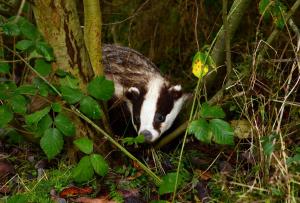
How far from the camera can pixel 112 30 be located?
5410mm

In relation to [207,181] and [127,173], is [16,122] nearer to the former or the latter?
[127,173]

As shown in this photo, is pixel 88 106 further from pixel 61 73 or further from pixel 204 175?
pixel 204 175

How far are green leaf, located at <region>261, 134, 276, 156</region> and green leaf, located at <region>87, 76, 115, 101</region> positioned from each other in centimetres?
81

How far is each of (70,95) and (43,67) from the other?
274mm

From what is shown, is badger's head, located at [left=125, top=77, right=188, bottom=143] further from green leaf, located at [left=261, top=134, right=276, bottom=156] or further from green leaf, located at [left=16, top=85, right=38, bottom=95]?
green leaf, located at [left=261, top=134, right=276, bottom=156]

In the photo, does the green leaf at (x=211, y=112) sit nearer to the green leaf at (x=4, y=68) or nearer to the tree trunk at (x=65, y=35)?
the tree trunk at (x=65, y=35)

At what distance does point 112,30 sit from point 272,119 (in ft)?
8.96

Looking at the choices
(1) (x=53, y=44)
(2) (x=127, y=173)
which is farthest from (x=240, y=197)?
(1) (x=53, y=44)

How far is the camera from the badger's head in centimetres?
385

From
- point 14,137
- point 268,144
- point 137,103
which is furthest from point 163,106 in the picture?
point 268,144

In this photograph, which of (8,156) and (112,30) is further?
(112,30)

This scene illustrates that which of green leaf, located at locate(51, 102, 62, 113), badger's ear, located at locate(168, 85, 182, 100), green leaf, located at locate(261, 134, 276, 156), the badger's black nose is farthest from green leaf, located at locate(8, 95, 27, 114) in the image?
badger's ear, located at locate(168, 85, 182, 100)

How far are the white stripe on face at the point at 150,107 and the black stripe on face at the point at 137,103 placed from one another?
3 cm

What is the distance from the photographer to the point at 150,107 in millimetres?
3916
